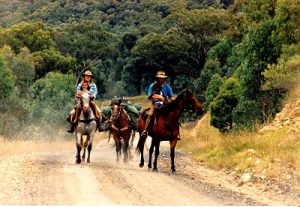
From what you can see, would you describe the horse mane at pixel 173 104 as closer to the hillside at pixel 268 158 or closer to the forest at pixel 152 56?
the hillside at pixel 268 158

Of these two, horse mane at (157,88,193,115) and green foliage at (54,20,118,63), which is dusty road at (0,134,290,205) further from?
green foliage at (54,20,118,63)

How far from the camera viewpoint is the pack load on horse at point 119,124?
68.7 ft

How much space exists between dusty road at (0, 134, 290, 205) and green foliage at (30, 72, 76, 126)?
1017 inches

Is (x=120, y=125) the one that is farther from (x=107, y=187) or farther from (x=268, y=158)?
(x=107, y=187)

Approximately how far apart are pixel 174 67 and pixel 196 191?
223 ft

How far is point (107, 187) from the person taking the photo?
12695 mm

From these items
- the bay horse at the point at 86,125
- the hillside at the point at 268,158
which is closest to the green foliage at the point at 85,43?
the hillside at the point at 268,158

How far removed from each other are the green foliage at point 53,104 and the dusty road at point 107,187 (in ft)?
84.7

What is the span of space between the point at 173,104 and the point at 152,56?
6290 centimetres

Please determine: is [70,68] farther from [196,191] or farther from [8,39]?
[196,191]

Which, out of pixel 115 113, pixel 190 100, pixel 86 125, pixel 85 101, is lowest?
pixel 86 125

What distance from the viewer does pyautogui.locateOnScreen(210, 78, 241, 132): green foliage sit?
42188mm

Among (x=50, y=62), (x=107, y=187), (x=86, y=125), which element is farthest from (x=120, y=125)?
(x=50, y=62)

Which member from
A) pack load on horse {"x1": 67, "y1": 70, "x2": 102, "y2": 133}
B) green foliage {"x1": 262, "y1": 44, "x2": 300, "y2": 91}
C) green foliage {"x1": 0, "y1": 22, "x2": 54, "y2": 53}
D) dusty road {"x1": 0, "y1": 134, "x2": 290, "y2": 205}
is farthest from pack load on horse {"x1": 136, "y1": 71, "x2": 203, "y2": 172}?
green foliage {"x1": 0, "y1": 22, "x2": 54, "y2": 53}
